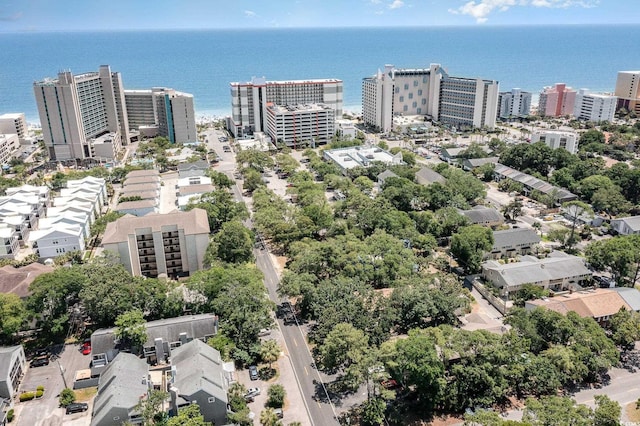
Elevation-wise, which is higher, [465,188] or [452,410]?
[465,188]

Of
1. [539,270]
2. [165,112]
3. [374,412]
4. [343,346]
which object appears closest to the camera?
[374,412]

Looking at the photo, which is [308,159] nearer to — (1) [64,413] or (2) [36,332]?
(2) [36,332]

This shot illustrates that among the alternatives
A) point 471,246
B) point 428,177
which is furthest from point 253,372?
point 428,177

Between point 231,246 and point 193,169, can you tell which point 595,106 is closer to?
point 193,169

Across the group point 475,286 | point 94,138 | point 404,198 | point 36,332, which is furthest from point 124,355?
point 94,138

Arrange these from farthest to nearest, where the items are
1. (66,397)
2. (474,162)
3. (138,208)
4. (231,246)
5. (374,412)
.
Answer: (474,162), (138,208), (231,246), (66,397), (374,412)

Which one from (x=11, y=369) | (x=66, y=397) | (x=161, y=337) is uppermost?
(x=161, y=337)

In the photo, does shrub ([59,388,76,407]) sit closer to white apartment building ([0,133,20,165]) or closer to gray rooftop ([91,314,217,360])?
gray rooftop ([91,314,217,360])
